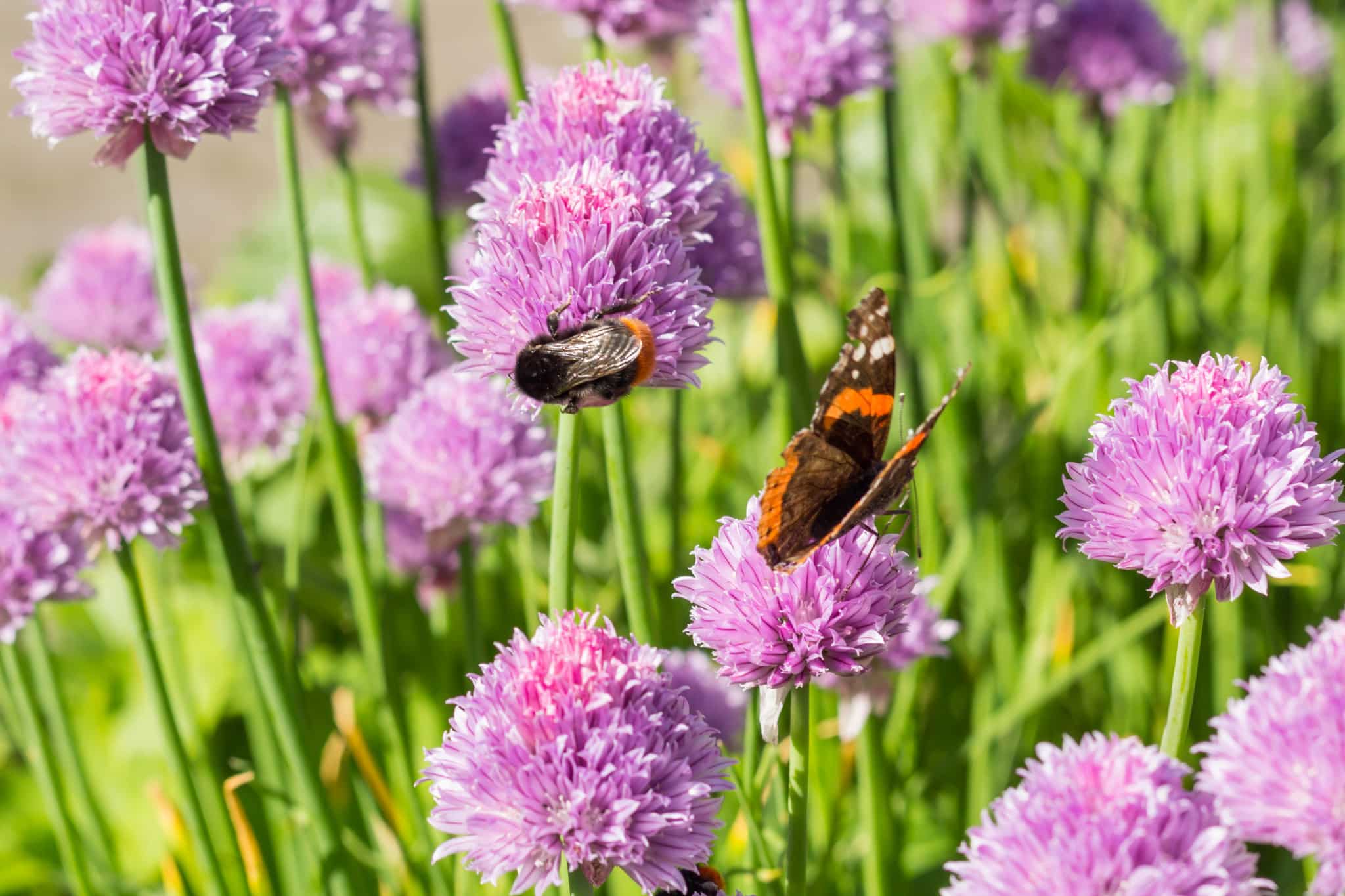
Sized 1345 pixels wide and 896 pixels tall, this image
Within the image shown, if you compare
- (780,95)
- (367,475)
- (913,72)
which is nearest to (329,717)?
(367,475)

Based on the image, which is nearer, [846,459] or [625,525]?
[846,459]

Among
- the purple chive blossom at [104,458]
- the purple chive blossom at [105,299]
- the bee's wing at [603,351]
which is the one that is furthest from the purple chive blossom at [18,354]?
the bee's wing at [603,351]

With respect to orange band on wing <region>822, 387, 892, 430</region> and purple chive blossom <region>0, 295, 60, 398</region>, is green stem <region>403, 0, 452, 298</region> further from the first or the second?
orange band on wing <region>822, 387, 892, 430</region>

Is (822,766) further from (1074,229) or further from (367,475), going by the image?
(1074,229)

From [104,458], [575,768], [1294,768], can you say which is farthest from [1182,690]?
[104,458]

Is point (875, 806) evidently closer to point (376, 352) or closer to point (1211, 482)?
point (1211, 482)

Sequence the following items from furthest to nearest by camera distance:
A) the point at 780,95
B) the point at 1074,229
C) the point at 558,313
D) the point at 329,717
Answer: the point at 1074,229, the point at 329,717, the point at 780,95, the point at 558,313
